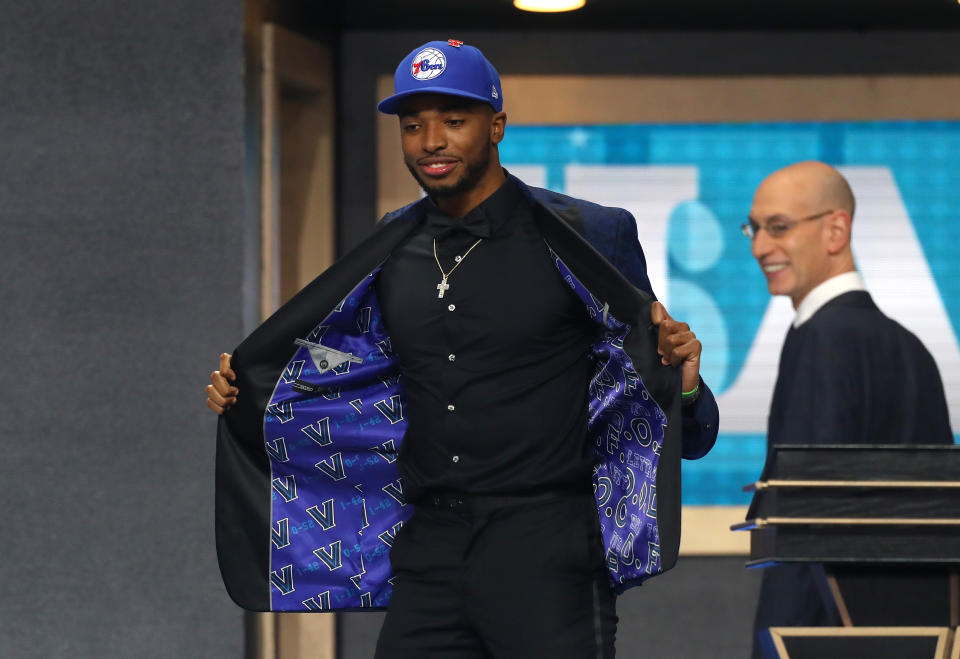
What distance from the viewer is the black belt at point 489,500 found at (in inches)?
109

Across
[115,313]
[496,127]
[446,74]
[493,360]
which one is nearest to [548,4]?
[115,313]

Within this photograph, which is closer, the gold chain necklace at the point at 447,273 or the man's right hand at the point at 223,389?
the gold chain necklace at the point at 447,273

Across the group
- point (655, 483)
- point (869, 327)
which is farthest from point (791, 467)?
point (869, 327)

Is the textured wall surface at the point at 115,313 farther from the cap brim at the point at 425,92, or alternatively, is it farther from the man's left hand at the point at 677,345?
the man's left hand at the point at 677,345

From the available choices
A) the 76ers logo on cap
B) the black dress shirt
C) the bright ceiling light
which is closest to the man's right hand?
the black dress shirt

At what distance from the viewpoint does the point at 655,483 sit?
2.81 metres

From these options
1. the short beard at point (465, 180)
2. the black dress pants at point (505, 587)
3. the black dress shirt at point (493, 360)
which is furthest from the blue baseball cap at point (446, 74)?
the black dress pants at point (505, 587)

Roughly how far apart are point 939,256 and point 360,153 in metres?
2.45

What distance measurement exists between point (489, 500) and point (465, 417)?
0.17 metres

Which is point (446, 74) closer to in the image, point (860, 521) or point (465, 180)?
point (465, 180)

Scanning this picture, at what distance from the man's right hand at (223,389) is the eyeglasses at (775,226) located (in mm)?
3243

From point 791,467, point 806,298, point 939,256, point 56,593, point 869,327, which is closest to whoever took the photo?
point 791,467

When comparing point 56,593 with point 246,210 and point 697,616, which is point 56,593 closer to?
point 246,210

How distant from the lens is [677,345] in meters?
2.74
